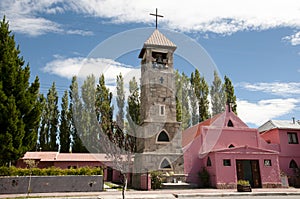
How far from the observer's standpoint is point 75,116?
1460 inches

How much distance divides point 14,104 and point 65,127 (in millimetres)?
18011

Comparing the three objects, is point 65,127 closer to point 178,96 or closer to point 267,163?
point 178,96

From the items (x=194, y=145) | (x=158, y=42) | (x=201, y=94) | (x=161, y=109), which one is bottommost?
(x=194, y=145)

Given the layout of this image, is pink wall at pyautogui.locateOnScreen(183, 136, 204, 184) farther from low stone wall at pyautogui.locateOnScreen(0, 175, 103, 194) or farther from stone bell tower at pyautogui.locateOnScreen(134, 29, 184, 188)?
low stone wall at pyautogui.locateOnScreen(0, 175, 103, 194)

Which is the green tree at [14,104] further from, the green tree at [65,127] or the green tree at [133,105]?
the green tree at [65,127]

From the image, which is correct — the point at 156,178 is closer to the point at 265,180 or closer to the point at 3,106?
the point at 265,180

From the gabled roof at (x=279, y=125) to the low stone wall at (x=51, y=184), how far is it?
18.7 meters

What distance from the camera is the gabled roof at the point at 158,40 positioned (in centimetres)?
2427

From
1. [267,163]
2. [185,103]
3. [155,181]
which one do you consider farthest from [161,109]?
[185,103]

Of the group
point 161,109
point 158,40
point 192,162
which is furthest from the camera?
point 158,40

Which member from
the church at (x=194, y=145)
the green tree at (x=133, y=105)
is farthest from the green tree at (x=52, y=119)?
the green tree at (x=133, y=105)

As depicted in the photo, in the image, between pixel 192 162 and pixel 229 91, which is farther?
pixel 229 91

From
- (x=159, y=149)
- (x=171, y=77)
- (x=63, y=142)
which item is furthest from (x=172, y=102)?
(x=63, y=142)

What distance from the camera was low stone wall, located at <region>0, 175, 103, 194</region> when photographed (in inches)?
685
